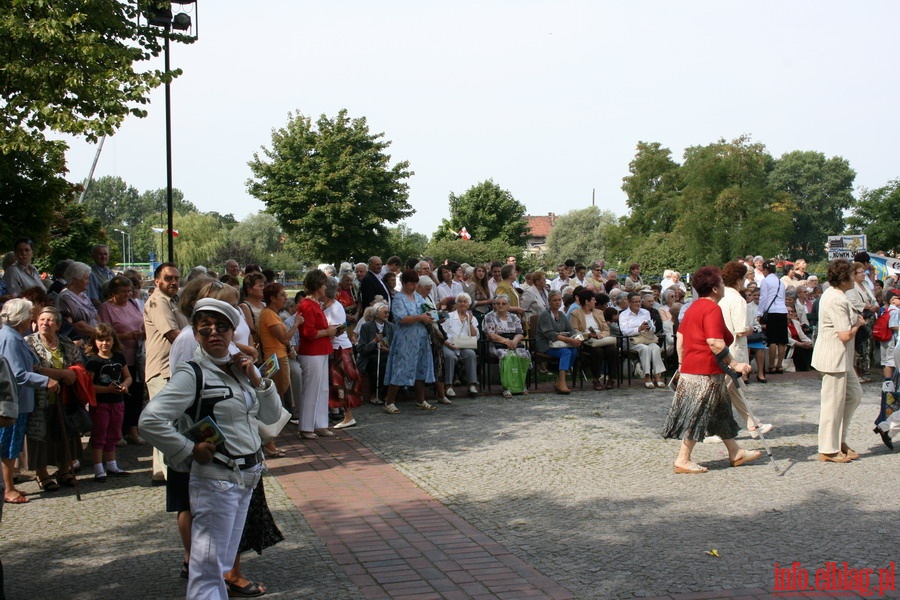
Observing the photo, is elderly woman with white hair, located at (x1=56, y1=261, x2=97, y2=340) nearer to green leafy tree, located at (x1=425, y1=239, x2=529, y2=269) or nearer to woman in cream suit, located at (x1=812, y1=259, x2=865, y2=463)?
woman in cream suit, located at (x1=812, y1=259, x2=865, y2=463)

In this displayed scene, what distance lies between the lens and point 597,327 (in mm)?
14016

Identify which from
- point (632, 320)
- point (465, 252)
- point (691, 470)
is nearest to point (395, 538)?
point (691, 470)

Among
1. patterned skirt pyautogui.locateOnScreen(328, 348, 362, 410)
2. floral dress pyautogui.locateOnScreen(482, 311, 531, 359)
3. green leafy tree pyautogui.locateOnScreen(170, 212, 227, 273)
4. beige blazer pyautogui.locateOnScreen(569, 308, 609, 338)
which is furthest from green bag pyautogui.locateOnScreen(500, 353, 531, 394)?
green leafy tree pyautogui.locateOnScreen(170, 212, 227, 273)

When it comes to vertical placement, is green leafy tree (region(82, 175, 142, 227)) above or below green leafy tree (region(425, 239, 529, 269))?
above

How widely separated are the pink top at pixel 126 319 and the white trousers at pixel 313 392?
1789 mm

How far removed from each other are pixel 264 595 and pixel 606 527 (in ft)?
8.57

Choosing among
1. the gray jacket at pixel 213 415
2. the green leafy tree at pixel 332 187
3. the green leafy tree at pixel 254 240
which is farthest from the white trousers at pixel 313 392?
the green leafy tree at pixel 254 240

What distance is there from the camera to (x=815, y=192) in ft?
386

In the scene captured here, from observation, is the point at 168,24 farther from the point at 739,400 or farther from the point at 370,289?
the point at 739,400

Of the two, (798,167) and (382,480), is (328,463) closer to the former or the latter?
(382,480)

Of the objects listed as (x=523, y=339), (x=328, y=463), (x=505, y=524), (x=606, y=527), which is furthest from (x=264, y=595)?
(x=523, y=339)

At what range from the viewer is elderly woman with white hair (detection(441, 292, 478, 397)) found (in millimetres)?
12742

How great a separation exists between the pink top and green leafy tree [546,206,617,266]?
293 feet

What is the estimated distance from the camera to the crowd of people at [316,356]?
430 centimetres
